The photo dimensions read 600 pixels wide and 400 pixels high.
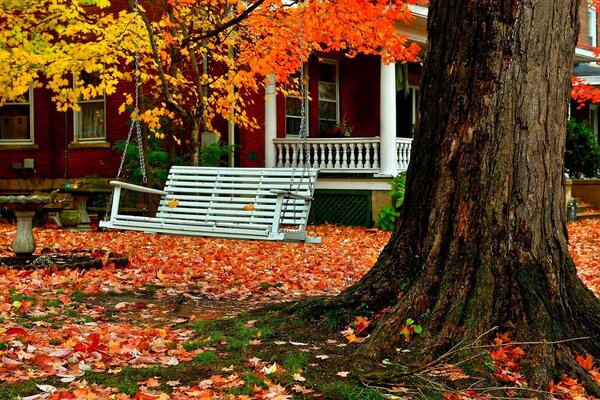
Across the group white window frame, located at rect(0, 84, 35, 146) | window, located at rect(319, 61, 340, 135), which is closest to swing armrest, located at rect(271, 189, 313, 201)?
window, located at rect(319, 61, 340, 135)

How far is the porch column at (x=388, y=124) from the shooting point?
52.8 feet

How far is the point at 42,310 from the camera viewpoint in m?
6.51

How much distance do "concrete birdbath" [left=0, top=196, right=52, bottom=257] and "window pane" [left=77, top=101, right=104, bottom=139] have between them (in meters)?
9.36

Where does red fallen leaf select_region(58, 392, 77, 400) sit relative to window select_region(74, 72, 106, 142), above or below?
below

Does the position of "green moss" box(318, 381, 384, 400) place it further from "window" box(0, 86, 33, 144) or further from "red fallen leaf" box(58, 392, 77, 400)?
"window" box(0, 86, 33, 144)

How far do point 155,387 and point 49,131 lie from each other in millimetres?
15086

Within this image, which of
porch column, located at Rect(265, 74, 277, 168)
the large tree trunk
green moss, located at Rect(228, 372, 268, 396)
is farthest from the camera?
porch column, located at Rect(265, 74, 277, 168)

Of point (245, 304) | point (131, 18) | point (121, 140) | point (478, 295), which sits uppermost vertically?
point (131, 18)

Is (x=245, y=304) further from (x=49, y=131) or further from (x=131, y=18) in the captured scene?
(x=49, y=131)

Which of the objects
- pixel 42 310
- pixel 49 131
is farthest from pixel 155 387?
pixel 49 131

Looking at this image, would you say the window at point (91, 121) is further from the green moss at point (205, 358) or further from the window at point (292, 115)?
the green moss at point (205, 358)

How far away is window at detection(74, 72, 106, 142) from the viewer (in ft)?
59.1

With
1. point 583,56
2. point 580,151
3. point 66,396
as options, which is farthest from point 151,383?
point 583,56

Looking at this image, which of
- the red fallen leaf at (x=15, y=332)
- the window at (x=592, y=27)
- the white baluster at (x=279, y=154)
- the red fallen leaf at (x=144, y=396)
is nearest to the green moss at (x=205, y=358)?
the red fallen leaf at (x=144, y=396)
